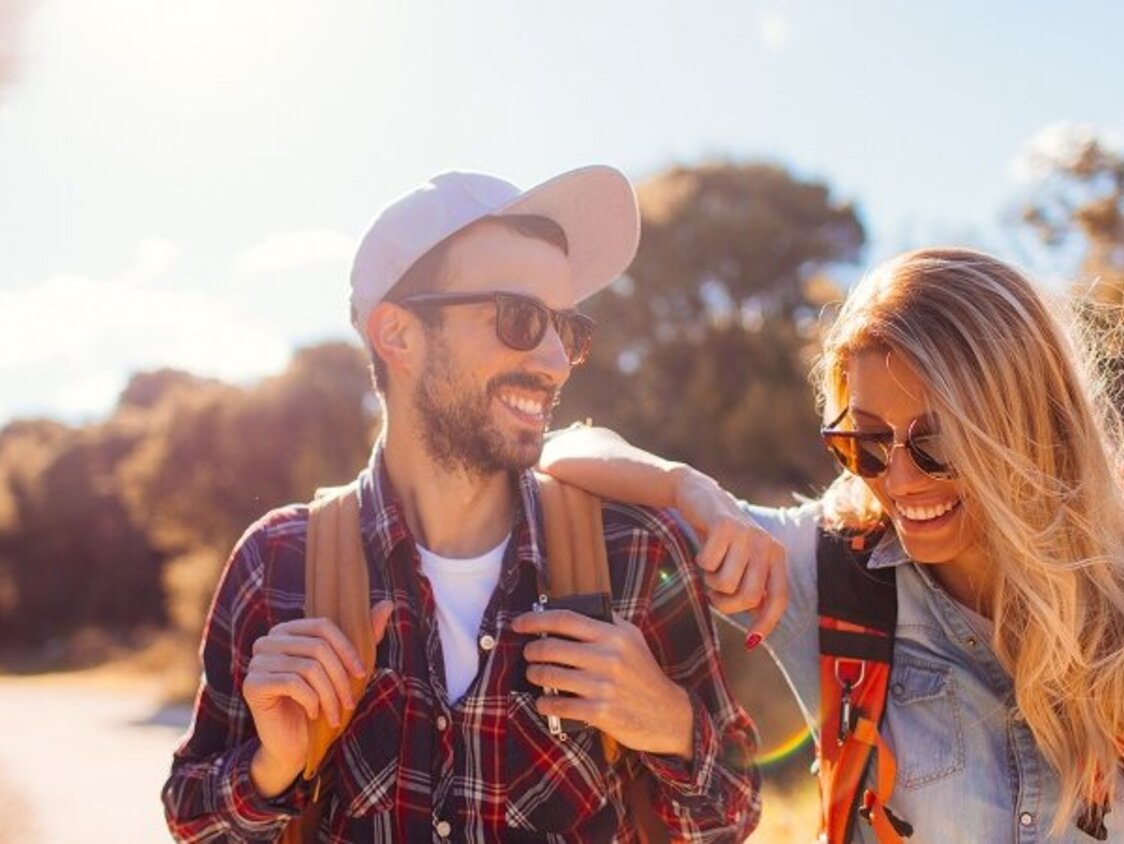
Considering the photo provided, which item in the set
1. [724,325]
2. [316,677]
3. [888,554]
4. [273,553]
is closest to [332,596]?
[273,553]

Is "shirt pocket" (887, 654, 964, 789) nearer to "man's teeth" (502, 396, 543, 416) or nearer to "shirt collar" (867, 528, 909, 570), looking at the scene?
"shirt collar" (867, 528, 909, 570)

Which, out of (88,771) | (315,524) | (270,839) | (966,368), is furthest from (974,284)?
(88,771)

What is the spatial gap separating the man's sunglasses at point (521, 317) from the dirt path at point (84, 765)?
6.64 m

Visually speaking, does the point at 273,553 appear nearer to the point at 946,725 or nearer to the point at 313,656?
the point at 313,656

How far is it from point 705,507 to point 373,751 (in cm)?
93

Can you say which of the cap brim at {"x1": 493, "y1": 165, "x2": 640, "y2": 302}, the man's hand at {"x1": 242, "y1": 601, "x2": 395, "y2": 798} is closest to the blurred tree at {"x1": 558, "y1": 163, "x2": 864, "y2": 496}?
the cap brim at {"x1": 493, "y1": 165, "x2": 640, "y2": 302}

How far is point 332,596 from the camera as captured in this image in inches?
109

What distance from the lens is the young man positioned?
2.61 metres

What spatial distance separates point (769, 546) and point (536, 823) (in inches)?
31.0

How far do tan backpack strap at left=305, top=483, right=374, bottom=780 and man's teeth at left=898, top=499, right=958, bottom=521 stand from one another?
1272 millimetres

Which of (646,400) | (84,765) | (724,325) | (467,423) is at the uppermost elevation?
(724,325)

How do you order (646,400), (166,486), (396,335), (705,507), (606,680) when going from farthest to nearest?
(166,486) < (646,400) < (396,335) < (705,507) < (606,680)

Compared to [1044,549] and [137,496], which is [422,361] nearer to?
[1044,549]

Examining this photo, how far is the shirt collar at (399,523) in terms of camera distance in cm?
296
